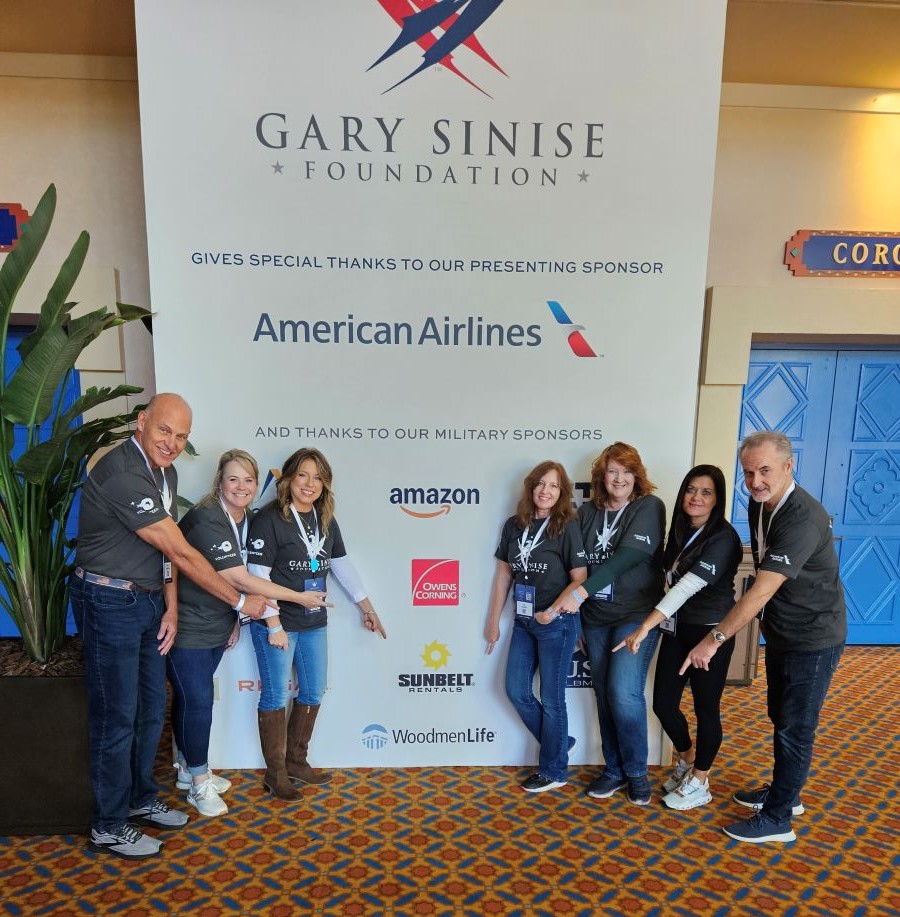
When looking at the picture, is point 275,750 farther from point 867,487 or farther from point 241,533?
point 867,487

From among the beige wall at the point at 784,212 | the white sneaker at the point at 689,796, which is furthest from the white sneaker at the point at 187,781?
the beige wall at the point at 784,212

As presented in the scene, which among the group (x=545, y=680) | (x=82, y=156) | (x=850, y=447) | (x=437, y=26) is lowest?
(x=545, y=680)

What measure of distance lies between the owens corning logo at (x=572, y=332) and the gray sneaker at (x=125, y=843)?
2.73 m

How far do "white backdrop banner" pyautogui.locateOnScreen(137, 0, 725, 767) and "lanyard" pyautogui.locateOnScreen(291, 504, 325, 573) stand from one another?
0.17 m

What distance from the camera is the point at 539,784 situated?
2816 millimetres

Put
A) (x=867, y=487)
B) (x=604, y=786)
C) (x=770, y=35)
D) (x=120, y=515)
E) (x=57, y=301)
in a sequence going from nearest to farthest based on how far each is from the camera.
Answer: (x=120, y=515), (x=57, y=301), (x=604, y=786), (x=770, y=35), (x=867, y=487)

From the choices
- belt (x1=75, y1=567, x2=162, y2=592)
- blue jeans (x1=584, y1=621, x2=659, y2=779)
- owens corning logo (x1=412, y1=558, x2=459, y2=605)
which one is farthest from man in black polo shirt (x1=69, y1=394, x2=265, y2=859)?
blue jeans (x1=584, y1=621, x2=659, y2=779)

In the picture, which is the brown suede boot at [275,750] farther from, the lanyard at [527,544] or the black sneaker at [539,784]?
the lanyard at [527,544]

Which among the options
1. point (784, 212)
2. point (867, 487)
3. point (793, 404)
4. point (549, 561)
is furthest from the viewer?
point (867, 487)

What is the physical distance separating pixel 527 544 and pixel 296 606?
1076 mm

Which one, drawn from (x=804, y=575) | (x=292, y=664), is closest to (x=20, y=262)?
(x=292, y=664)

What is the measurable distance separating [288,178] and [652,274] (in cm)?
169

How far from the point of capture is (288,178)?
2.59m

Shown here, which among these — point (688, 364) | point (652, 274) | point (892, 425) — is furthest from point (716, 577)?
point (892, 425)
